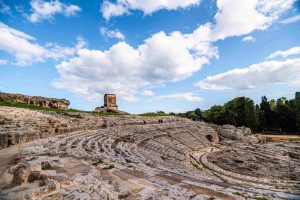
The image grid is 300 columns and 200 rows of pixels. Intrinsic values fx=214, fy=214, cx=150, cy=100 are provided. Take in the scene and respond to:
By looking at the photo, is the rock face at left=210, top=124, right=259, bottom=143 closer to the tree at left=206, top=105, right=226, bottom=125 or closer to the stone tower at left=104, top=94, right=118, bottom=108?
the tree at left=206, top=105, right=226, bottom=125

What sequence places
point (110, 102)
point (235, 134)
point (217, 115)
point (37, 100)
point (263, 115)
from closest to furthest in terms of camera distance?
point (37, 100) → point (235, 134) → point (110, 102) → point (263, 115) → point (217, 115)

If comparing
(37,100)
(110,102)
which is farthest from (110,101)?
(37,100)

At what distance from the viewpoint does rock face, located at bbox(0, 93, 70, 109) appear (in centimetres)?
3047

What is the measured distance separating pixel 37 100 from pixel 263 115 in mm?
49806

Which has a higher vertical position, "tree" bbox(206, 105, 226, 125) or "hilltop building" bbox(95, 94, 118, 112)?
"hilltop building" bbox(95, 94, 118, 112)

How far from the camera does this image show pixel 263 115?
52906mm

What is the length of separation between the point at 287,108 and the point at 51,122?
1985 inches

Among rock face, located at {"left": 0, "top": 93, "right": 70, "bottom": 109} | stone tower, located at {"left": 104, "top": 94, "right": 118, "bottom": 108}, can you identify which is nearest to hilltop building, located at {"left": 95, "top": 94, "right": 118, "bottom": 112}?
stone tower, located at {"left": 104, "top": 94, "right": 118, "bottom": 108}

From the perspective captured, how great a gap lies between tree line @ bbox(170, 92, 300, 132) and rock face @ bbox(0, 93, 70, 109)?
1575 inches

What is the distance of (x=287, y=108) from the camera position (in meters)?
49.2

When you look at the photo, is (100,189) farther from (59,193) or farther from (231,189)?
(231,189)

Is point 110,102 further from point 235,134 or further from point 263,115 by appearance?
point 263,115

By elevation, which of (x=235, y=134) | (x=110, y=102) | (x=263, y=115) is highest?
(x=110, y=102)

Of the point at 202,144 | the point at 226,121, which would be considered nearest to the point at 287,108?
the point at 226,121
